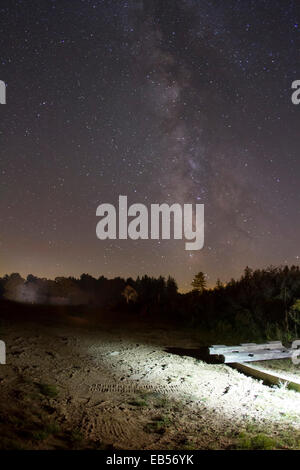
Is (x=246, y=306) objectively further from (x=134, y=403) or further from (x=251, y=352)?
(x=134, y=403)

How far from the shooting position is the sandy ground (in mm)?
3789

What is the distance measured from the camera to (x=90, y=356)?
839 cm

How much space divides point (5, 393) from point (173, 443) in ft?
9.36

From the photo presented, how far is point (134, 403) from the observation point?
199 inches

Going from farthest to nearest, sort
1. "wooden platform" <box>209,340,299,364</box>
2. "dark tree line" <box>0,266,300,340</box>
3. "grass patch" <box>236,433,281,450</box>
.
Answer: "dark tree line" <box>0,266,300,340</box>, "wooden platform" <box>209,340,299,364</box>, "grass patch" <box>236,433,281,450</box>

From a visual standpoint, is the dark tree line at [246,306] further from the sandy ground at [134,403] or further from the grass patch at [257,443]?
the grass patch at [257,443]

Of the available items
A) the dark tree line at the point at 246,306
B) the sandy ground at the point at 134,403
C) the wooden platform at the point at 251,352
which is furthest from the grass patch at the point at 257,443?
the dark tree line at the point at 246,306

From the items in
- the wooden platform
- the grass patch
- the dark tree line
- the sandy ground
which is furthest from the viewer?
the dark tree line

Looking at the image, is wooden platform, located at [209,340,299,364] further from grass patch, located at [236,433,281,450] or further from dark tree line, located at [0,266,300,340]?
grass patch, located at [236,433,281,450]

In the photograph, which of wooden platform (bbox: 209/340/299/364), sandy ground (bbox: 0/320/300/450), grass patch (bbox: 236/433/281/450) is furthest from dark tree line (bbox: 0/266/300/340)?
grass patch (bbox: 236/433/281/450)

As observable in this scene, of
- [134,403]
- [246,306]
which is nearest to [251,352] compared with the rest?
[134,403]

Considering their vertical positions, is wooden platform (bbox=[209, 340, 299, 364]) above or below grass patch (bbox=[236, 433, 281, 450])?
below

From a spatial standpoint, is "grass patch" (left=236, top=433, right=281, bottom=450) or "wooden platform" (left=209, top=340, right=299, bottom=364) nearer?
"grass patch" (left=236, top=433, right=281, bottom=450)

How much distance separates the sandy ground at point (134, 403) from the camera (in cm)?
379
